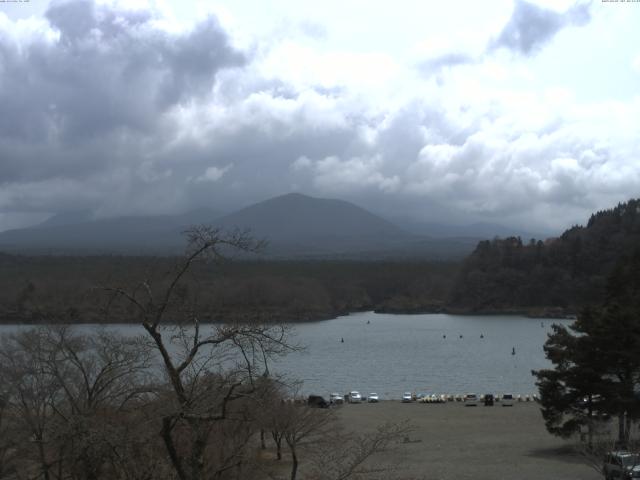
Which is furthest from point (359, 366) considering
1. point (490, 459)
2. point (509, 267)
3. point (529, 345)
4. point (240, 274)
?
point (509, 267)

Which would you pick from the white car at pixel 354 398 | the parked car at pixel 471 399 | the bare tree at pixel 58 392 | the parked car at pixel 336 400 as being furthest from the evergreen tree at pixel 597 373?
the white car at pixel 354 398

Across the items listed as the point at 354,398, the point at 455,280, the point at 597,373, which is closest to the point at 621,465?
the point at 597,373

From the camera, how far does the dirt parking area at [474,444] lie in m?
18.9

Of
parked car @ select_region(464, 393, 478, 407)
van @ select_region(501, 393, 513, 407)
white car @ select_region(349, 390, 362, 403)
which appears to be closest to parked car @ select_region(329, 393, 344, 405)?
white car @ select_region(349, 390, 362, 403)

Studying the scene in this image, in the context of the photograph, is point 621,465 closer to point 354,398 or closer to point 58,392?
point 58,392

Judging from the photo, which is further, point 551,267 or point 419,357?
point 551,267

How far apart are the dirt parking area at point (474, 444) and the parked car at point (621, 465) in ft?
8.09

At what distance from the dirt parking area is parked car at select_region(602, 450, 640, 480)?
2.47 m

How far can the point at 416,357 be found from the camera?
54.4 m

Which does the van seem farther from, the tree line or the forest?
the forest

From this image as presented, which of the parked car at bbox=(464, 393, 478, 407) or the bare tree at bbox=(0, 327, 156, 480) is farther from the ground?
the bare tree at bbox=(0, 327, 156, 480)

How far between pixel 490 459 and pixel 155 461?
14433 mm

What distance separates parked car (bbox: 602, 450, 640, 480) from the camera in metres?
13.9

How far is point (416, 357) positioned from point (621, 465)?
40280 millimetres
